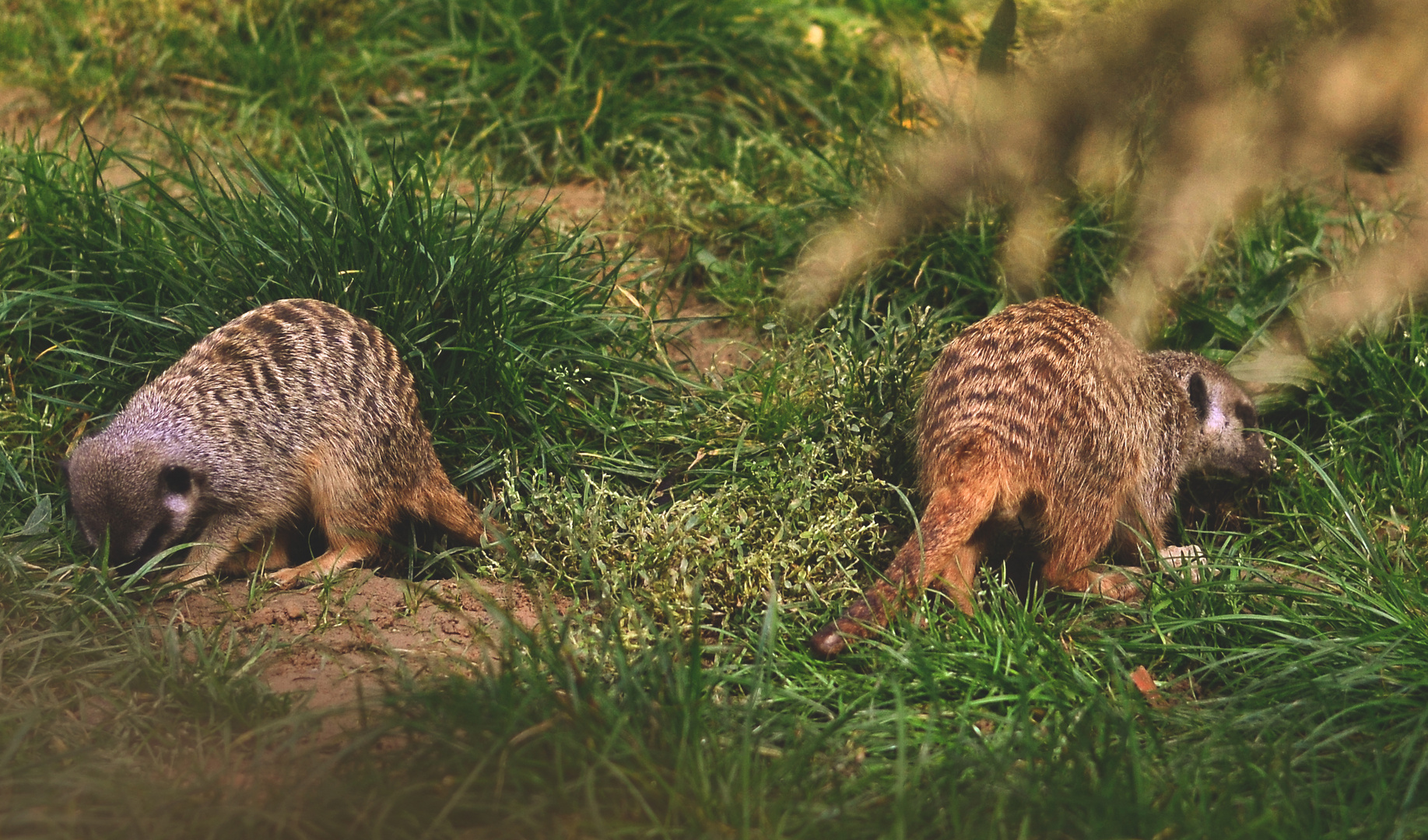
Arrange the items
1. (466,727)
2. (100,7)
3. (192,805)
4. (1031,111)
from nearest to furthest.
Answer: (192,805)
(466,727)
(1031,111)
(100,7)

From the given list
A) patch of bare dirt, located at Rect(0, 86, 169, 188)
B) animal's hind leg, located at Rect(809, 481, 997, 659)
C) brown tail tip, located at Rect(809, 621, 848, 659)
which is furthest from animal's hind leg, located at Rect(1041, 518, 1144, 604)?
patch of bare dirt, located at Rect(0, 86, 169, 188)

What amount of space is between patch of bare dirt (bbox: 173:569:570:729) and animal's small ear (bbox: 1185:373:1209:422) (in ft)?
7.51

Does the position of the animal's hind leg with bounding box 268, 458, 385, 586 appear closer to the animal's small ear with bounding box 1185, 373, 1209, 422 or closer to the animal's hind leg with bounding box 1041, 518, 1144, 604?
the animal's hind leg with bounding box 1041, 518, 1144, 604

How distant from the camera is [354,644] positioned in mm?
3230

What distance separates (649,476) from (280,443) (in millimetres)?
1171

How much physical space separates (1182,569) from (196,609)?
2902mm

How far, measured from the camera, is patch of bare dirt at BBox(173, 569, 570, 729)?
9.90 feet

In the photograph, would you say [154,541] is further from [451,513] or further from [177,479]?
[451,513]

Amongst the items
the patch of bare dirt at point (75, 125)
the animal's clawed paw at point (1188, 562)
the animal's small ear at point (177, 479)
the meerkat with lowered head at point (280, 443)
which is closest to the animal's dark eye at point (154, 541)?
the meerkat with lowered head at point (280, 443)

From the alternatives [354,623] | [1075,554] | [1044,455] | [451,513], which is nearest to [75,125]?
[451,513]

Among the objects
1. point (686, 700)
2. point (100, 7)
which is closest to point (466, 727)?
point (686, 700)

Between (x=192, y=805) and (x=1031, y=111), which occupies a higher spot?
(x=1031, y=111)

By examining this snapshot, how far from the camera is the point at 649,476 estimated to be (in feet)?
12.9

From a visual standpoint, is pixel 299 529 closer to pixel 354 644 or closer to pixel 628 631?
pixel 354 644
